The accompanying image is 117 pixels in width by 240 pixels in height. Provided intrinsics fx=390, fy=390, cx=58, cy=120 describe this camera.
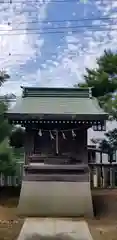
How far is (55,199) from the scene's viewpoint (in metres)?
14.0

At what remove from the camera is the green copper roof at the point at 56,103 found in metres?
14.1

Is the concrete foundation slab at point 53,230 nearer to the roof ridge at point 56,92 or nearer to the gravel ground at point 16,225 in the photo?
the gravel ground at point 16,225

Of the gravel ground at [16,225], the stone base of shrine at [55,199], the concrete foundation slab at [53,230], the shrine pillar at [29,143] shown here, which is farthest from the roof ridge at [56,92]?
the concrete foundation slab at [53,230]

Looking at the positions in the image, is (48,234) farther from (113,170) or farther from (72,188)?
(113,170)

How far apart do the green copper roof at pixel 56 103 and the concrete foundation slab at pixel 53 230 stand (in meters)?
3.88

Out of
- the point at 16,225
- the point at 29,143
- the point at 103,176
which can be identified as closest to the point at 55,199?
the point at 29,143

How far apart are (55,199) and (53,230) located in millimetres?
4024

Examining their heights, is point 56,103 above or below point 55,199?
above

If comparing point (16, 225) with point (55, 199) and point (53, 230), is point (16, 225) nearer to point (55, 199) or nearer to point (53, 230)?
point (53, 230)

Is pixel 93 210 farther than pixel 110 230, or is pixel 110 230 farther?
pixel 93 210

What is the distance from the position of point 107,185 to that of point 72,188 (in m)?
7.65

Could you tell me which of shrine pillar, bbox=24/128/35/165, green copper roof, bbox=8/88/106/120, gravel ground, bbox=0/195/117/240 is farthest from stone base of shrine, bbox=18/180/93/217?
green copper roof, bbox=8/88/106/120

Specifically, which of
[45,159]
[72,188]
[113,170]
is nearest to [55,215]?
[72,188]

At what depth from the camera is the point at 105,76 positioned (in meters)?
20.0
